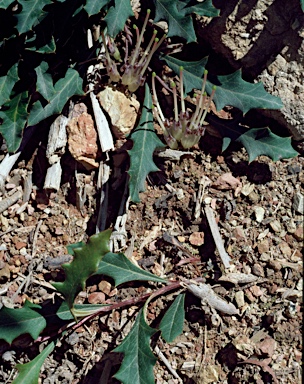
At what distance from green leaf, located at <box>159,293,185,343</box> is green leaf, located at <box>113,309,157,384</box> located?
3.0 inches

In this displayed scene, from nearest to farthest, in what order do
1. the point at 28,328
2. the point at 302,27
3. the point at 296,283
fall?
1. the point at 28,328
2. the point at 296,283
3. the point at 302,27

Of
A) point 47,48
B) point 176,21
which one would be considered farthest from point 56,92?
point 176,21

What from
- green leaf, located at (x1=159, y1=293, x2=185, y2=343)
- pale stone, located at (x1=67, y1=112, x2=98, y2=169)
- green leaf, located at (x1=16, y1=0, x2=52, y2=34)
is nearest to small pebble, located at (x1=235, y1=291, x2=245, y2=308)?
green leaf, located at (x1=159, y1=293, x2=185, y2=343)

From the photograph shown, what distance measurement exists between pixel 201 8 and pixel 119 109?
1.74 ft

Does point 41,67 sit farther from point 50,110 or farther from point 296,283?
point 296,283

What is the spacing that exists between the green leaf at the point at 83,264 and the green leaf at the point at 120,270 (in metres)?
0.24

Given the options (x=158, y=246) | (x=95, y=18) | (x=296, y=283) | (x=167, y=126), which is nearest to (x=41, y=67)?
(x=95, y=18)

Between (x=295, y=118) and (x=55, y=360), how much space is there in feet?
4.61

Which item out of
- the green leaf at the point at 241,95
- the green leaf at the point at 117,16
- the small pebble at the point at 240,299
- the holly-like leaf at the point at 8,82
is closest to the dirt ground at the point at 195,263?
the small pebble at the point at 240,299

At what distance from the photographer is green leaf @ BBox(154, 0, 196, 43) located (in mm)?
2432

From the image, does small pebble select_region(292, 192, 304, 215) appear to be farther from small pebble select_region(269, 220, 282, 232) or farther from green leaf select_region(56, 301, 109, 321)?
green leaf select_region(56, 301, 109, 321)

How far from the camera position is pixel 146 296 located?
2350 millimetres

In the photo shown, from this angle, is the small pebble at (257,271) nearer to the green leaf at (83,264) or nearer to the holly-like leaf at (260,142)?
the holly-like leaf at (260,142)

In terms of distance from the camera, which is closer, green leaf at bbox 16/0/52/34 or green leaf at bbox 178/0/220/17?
green leaf at bbox 16/0/52/34
